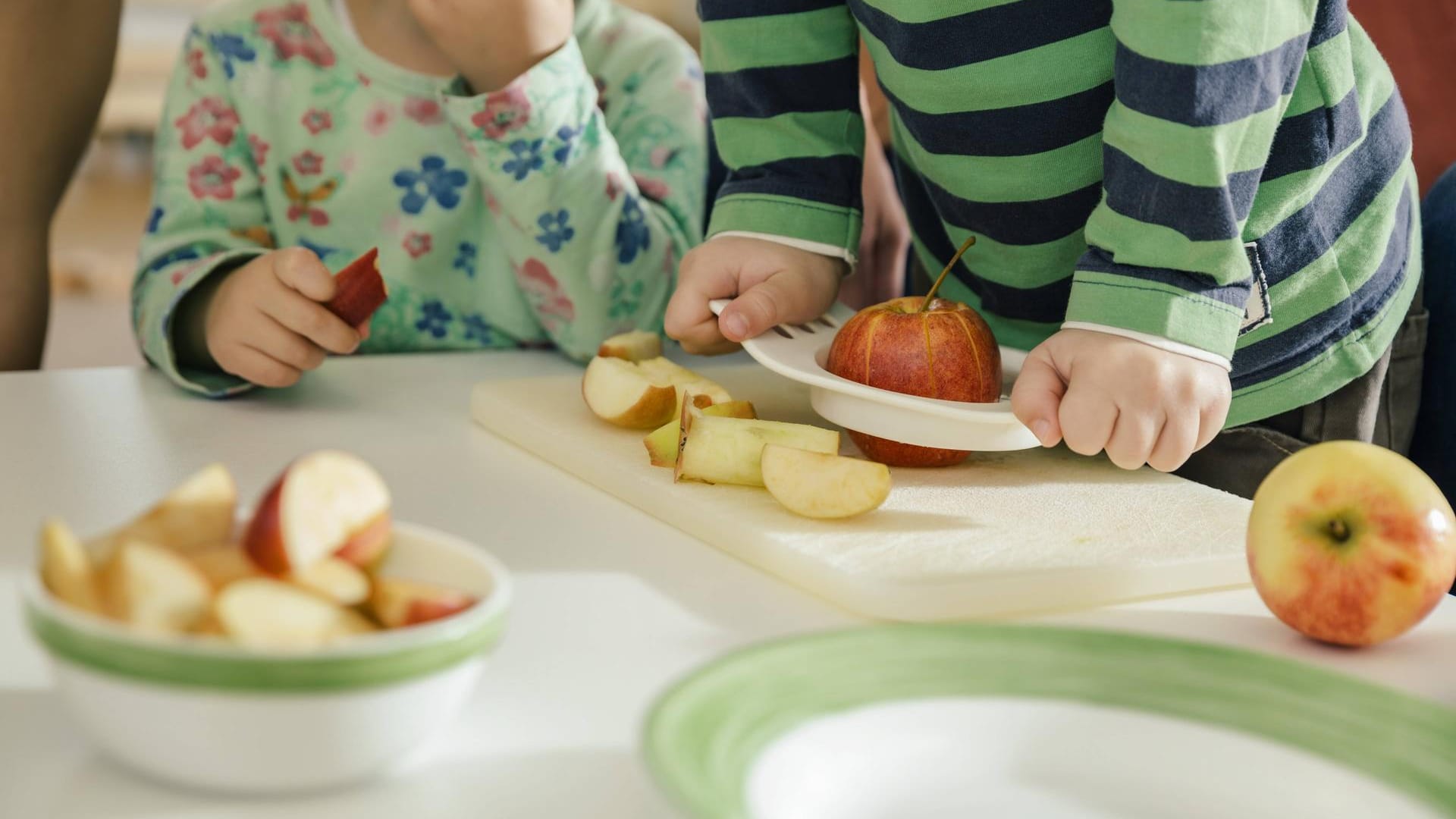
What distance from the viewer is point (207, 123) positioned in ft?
3.82

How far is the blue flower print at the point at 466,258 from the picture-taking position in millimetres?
1252

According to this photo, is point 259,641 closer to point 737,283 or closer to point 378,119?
point 737,283

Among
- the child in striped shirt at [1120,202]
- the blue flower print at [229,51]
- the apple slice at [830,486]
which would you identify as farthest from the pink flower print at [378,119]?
the apple slice at [830,486]

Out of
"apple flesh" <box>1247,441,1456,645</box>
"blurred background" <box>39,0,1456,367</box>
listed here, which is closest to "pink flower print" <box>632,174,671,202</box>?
"apple flesh" <box>1247,441,1456,645</box>

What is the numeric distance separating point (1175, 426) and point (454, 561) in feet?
1.37

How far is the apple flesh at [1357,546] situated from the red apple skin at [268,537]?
377mm

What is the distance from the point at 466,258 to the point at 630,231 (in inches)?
6.8

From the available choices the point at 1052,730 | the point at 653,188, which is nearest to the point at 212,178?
the point at 653,188

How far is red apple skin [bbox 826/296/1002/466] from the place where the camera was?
0.80 meters

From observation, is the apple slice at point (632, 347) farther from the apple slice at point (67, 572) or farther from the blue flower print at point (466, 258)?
the apple slice at point (67, 572)

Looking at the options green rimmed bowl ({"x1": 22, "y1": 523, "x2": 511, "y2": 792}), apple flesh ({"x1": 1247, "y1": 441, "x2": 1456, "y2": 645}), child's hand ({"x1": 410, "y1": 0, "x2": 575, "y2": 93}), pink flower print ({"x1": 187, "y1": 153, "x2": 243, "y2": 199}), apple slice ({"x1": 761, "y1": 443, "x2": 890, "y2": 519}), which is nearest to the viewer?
green rimmed bowl ({"x1": 22, "y1": 523, "x2": 511, "y2": 792})

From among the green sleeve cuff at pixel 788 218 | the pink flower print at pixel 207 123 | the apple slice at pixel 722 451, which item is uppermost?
the green sleeve cuff at pixel 788 218

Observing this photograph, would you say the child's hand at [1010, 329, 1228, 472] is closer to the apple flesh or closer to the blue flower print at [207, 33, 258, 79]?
the apple flesh

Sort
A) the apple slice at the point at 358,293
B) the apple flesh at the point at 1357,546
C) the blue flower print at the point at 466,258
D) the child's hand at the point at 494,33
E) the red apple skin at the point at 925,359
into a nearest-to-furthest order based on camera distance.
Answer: the apple flesh at the point at 1357,546 → the red apple skin at the point at 925,359 → the apple slice at the point at 358,293 → the child's hand at the point at 494,33 → the blue flower print at the point at 466,258
